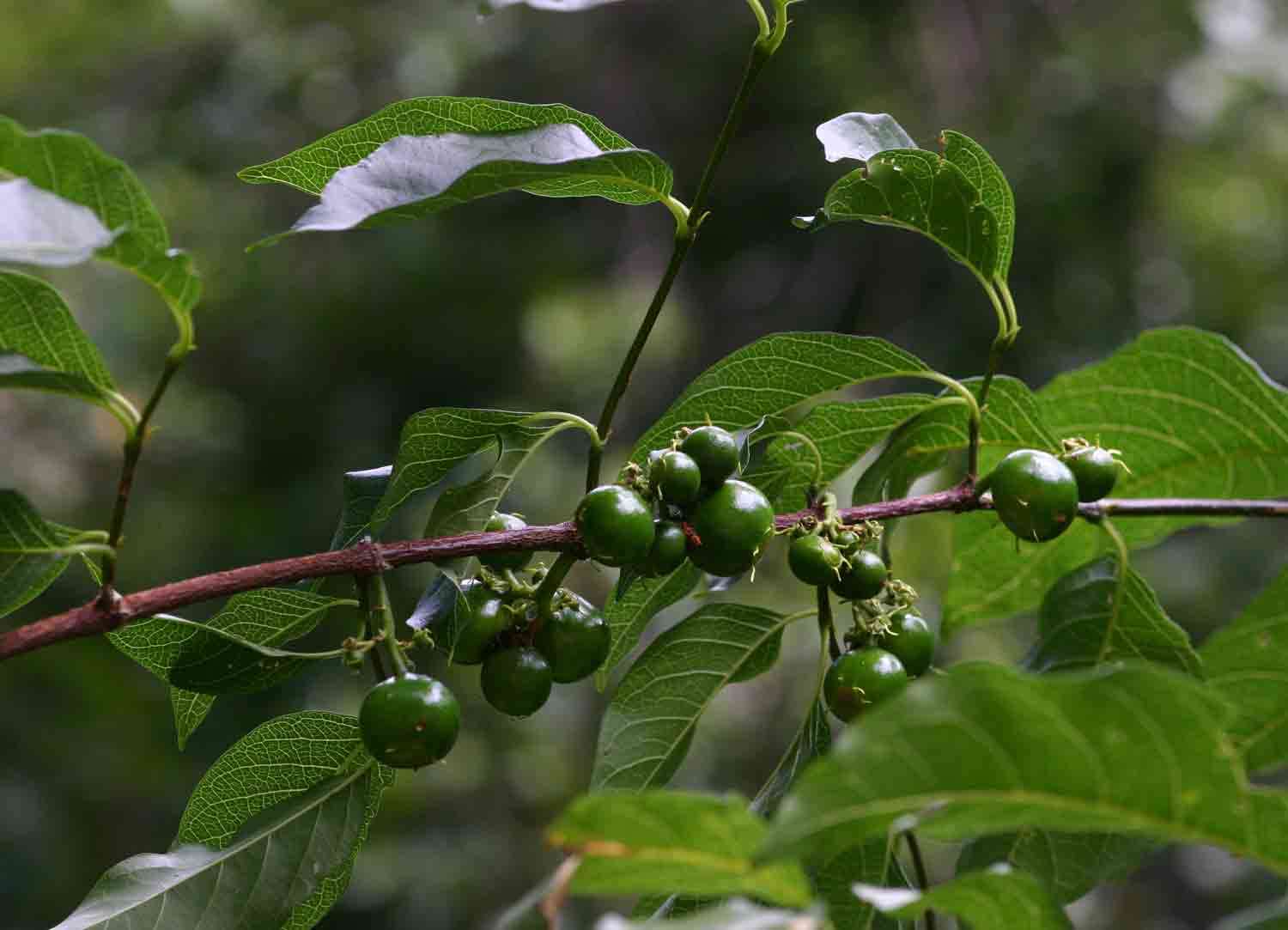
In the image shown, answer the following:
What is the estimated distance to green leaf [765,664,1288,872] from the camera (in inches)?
30.6

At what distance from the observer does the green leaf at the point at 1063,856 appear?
140 centimetres

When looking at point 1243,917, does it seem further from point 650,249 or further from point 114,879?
point 650,249

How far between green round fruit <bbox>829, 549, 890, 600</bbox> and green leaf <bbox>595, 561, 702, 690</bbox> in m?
0.21

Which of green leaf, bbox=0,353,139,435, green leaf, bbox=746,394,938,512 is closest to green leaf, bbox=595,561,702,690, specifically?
green leaf, bbox=746,394,938,512

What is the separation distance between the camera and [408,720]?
1.21 m

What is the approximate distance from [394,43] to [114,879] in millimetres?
5868

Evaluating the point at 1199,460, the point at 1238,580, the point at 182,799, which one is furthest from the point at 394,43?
the point at 1199,460

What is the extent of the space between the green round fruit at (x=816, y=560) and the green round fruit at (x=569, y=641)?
0.72 ft

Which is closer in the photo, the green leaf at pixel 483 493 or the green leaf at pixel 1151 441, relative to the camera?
the green leaf at pixel 483 493

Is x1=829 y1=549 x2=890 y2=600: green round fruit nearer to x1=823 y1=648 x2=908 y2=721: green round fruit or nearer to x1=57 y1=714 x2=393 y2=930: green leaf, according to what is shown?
x1=823 y1=648 x2=908 y2=721: green round fruit

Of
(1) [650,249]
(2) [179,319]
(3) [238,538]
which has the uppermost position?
(2) [179,319]

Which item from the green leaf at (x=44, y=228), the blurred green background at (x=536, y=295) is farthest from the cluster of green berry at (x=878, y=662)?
the blurred green background at (x=536, y=295)

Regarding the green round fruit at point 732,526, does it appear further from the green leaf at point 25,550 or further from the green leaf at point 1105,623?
the green leaf at point 25,550

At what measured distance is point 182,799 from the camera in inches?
200
